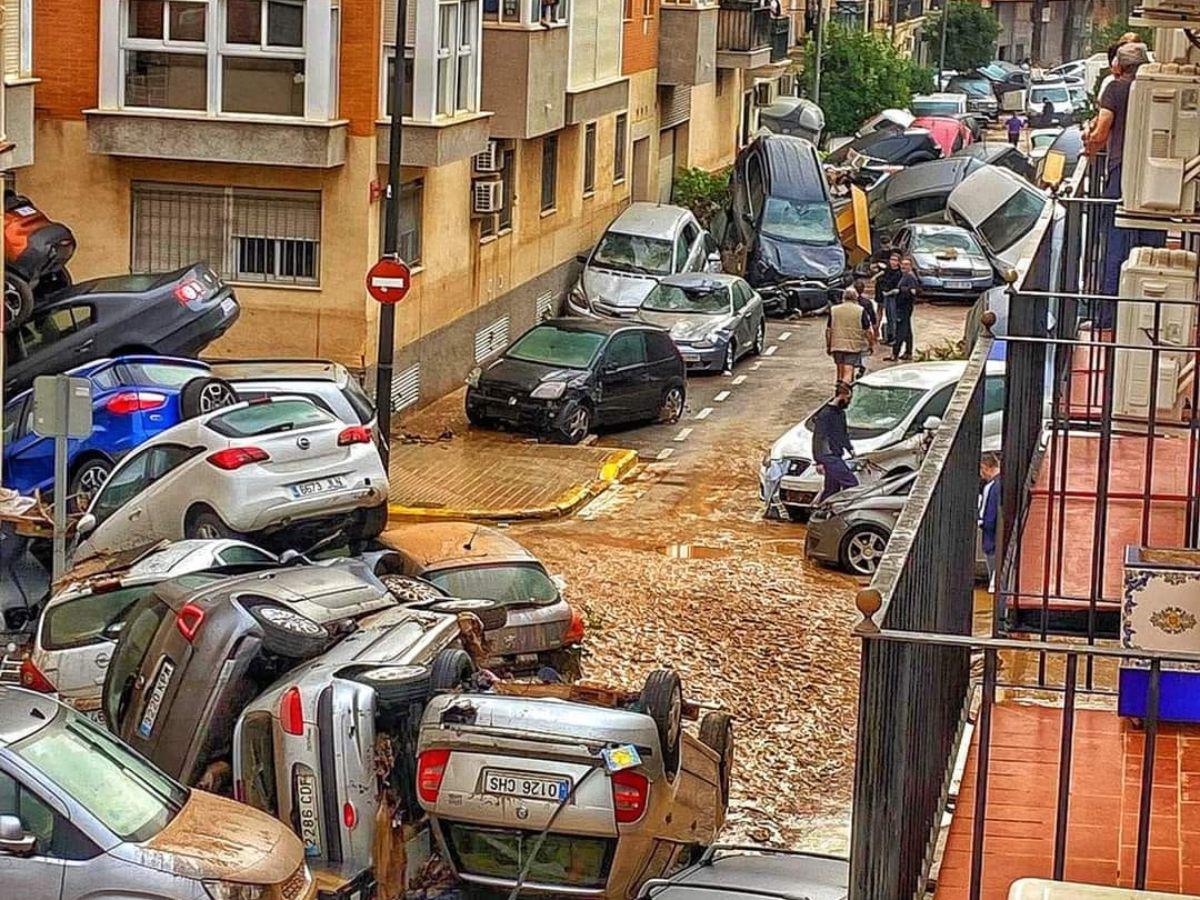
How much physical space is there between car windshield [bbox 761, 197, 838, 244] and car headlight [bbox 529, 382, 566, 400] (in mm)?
13061

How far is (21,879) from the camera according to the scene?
10492 mm

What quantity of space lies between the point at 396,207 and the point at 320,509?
23.0 ft

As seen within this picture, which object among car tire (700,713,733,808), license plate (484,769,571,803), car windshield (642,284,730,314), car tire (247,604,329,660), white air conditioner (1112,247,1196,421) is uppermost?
white air conditioner (1112,247,1196,421)

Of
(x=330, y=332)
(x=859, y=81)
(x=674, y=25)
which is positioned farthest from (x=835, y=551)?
(x=859, y=81)

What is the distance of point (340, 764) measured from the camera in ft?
38.3

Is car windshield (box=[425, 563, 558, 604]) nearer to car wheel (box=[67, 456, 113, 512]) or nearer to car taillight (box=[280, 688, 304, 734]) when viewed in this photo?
car taillight (box=[280, 688, 304, 734])

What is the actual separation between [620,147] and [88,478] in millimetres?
22527

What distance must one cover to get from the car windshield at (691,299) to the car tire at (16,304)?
40.6ft

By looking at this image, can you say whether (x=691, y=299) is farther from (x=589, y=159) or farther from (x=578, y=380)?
(x=578, y=380)

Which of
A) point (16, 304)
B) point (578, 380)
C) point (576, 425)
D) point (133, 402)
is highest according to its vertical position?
point (16, 304)

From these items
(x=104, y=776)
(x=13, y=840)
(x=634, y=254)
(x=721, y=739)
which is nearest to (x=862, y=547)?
(x=721, y=739)

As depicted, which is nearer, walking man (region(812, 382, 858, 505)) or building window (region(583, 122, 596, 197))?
walking man (region(812, 382, 858, 505))

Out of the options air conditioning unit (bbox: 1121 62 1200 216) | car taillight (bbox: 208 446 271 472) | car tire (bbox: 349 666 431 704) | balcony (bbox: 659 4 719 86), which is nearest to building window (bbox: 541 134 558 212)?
balcony (bbox: 659 4 719 86)

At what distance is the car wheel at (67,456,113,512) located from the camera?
2097 centimetres
